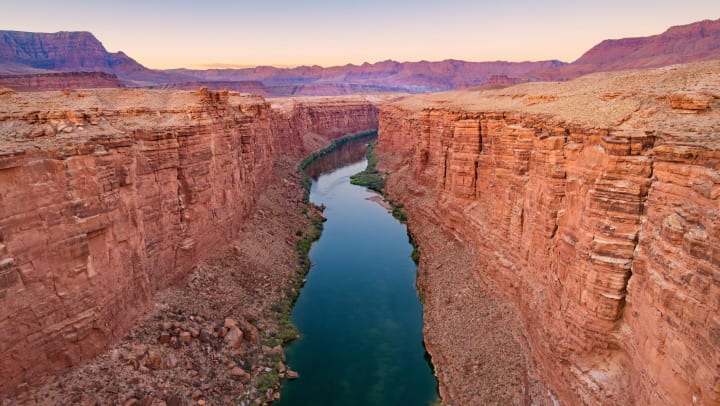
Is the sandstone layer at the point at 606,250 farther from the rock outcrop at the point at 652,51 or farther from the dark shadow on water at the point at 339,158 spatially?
the rock outcrop at the point at 652,51

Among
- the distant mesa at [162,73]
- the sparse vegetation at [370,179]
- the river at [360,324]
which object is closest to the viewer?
the river at [360,324]

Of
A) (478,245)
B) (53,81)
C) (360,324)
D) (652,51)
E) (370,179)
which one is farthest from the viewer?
(652,51)

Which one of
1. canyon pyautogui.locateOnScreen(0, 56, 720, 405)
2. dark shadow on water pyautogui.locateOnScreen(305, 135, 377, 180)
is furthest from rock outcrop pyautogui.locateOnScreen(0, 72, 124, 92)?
canyon pyautogui.locateOnScreen(0, 56, 720, 405)

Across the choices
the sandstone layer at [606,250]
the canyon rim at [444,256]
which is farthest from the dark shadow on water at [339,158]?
the sandstone layer at [606,250]

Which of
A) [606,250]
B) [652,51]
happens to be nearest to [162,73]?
[652,51]

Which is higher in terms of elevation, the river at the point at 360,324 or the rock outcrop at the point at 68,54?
the rock outcrop at the point at 68,54

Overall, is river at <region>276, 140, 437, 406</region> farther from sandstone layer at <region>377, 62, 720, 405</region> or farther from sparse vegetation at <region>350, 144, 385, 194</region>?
sparse vegetation at <region>350, 144, 385, 194</region>

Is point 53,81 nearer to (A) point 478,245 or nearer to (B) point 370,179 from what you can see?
(B) point 370,179
